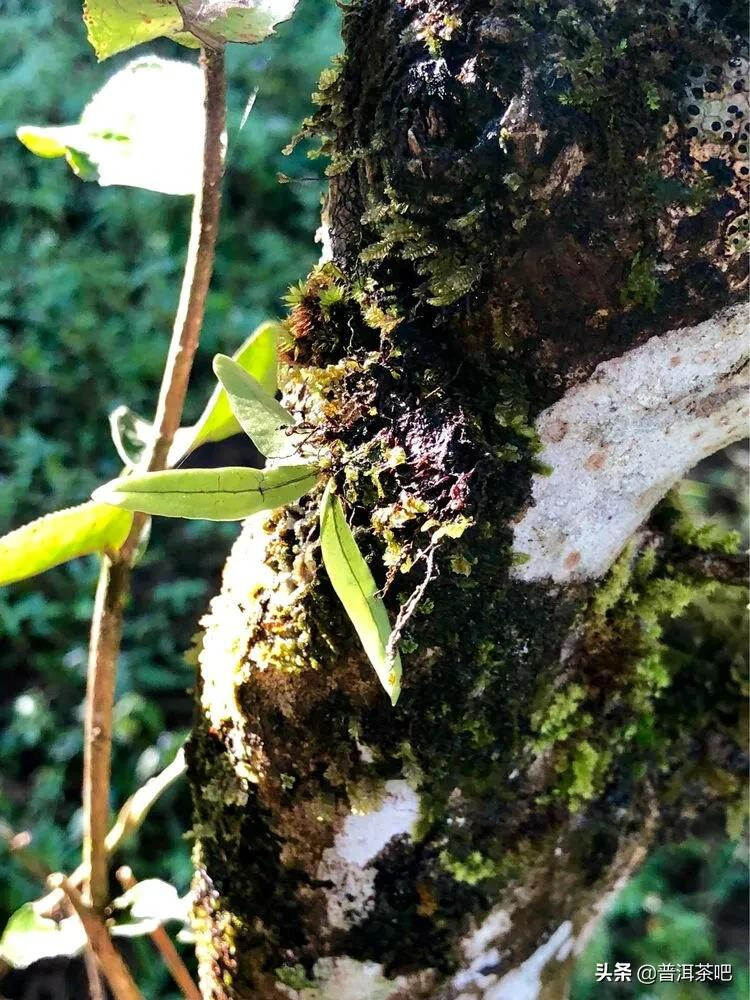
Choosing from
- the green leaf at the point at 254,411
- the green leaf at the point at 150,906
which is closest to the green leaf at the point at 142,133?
the green leaf at the point at 254,411

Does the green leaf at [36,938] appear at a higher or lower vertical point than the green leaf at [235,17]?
lower

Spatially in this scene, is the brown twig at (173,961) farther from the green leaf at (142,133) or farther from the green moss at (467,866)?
the green leaf at (142,133)

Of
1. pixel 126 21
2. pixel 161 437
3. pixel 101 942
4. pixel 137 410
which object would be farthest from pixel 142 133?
pixel 137 410

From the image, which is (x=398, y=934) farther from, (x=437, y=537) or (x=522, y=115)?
(x=522, y=115)

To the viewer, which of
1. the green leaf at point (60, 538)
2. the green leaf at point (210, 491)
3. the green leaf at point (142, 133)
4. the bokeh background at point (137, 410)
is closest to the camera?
the green leaf at point (210, 491)

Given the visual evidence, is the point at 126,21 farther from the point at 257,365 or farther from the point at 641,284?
the point at 641,284

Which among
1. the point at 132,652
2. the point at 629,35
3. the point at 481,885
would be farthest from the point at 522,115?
the point at 132,652

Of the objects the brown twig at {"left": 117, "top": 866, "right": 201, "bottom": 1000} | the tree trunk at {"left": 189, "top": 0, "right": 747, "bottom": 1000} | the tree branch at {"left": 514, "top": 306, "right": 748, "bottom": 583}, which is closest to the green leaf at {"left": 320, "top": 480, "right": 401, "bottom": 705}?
the tree trunk at {"left": 189, "top": 0, "right": 747, "bottom": 1000}

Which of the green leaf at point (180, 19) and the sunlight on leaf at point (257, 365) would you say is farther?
the sunlight on leaf at point (257, 365)

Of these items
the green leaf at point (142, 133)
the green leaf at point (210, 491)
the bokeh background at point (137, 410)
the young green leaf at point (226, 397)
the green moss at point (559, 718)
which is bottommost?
the green moss at point (559, 718)
